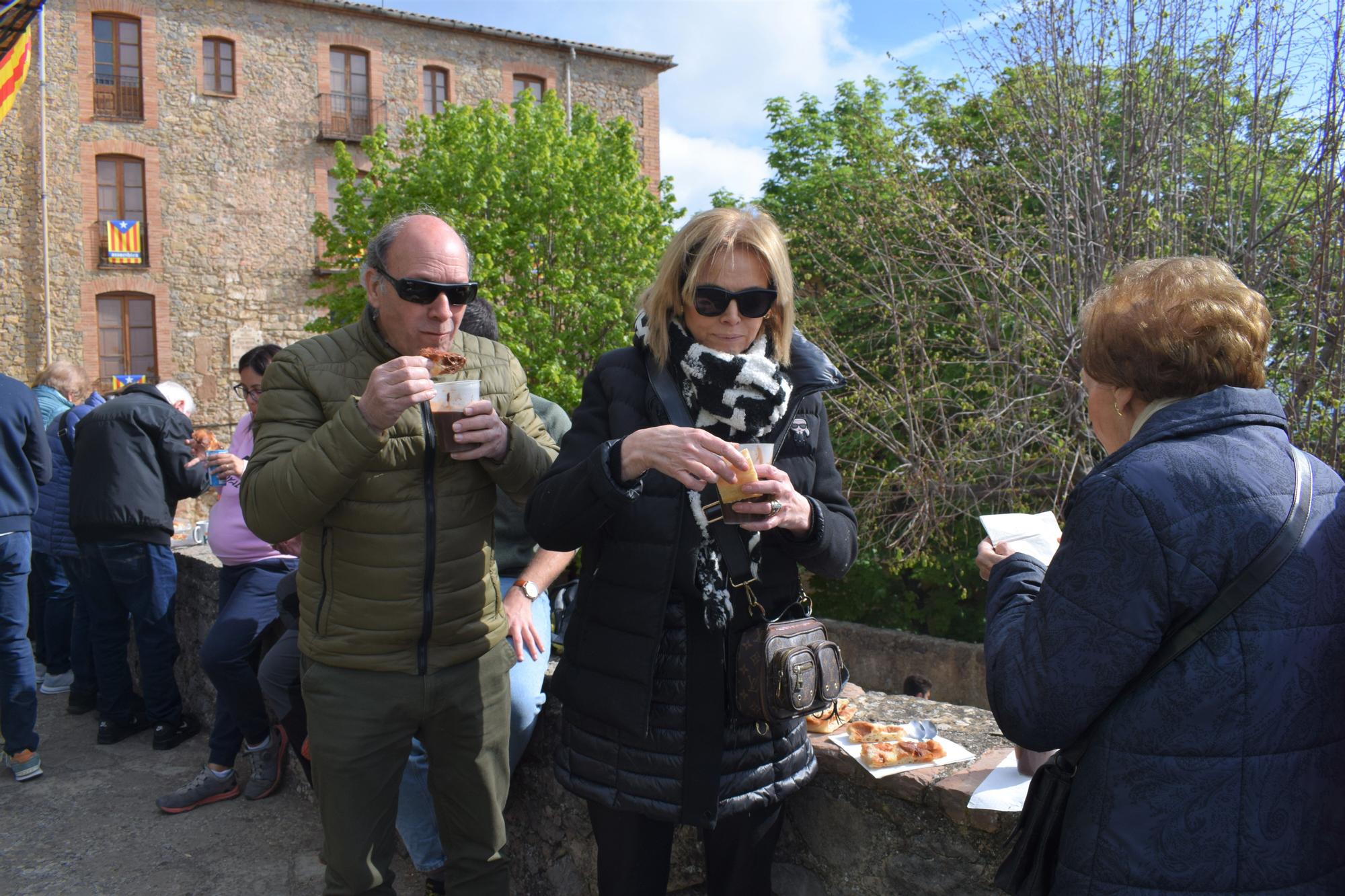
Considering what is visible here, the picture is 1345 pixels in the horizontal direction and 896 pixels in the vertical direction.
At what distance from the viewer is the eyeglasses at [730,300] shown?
7.47 feet

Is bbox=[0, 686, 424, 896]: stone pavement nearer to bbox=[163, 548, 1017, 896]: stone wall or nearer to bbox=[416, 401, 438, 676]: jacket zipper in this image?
bbox=[163, 548, 1017, 896]: stone wall

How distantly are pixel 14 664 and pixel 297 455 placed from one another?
133 inches

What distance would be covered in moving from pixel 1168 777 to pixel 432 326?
1.89 metres

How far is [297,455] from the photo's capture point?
2.30 meters

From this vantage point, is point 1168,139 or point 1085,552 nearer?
point 1085,552

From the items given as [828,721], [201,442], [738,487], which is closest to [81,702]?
[201,442]

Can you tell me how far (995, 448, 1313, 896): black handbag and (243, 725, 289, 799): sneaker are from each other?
3605 millimetres

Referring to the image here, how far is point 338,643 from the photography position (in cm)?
244

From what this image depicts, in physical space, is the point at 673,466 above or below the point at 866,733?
above

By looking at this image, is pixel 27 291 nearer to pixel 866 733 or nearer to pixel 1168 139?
pixel 1168 139

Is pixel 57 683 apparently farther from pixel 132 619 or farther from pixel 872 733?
pixel 872 733

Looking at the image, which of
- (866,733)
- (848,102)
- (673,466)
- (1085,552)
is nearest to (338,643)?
(673,466)

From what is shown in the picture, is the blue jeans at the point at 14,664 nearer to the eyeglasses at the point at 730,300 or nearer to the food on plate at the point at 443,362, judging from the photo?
the food on plate at the point at 443,362

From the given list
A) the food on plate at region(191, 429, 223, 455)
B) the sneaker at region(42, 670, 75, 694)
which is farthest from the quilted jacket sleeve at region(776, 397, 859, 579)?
the sneaker at region(42, 670, 75, 694)
